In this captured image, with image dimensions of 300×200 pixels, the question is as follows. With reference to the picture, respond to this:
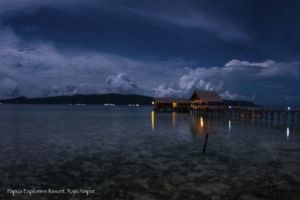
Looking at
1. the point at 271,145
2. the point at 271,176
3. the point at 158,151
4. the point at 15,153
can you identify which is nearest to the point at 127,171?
the point at 158,151

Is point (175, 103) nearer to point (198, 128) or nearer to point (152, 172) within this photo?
point (198, 128)

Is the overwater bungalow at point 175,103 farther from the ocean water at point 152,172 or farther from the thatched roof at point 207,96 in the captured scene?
the ocean water at point 152,172

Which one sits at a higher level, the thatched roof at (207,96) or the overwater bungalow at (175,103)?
the thatched roof at (207,96)

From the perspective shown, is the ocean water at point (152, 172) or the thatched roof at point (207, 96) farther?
the thatched roof at point (207, 96)

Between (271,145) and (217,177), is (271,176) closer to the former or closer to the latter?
(217,177)

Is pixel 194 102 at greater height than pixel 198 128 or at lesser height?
greater

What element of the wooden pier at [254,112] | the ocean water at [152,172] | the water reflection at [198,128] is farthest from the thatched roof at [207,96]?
the ocean water at [152,172]

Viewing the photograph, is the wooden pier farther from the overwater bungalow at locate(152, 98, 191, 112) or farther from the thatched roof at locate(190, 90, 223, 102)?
the overwater bungalow at locate(152, 98, 191, 112)

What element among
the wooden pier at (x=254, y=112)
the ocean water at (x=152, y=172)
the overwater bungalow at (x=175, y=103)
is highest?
the overwater bungalow at (x=175, y=103)

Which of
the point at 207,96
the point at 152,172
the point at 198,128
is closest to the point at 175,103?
the point at 207,96

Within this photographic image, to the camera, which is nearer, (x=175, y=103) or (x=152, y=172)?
(x=152, y=172)

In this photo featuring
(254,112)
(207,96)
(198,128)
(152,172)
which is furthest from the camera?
(207,96)

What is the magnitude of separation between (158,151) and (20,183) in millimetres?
10524

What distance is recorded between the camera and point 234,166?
15.2 metres
